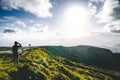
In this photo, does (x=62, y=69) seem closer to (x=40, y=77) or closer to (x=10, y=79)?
(x=40, y=77)

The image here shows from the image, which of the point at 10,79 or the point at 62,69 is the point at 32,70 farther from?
the point at 62,69

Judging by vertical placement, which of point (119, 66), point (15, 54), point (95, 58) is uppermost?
point (15, 54)

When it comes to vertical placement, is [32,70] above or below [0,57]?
below

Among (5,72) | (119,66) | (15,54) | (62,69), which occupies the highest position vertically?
(15,54)

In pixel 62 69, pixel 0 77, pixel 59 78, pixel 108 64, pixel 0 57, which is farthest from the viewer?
pixel 108 64

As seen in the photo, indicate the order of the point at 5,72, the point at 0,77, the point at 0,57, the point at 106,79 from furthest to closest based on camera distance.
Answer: the point at 106,79
the point at 0,57
the point at 5,72
the point at 0,77

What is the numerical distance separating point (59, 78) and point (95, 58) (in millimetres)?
166841

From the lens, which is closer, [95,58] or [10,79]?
[10,79]

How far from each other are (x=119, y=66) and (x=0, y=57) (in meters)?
191

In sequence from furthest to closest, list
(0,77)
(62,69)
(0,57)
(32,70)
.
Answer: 1. (62,69)
2. (0,57)
3. (32,70)
4. (0,77)

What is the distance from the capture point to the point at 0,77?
2773 centimetres

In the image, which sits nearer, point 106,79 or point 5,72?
point 5,72

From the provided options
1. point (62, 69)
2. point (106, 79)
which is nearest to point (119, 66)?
point (106, 79)

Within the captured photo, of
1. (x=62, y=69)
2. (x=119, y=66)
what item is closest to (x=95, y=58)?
(x=119, y=66)
